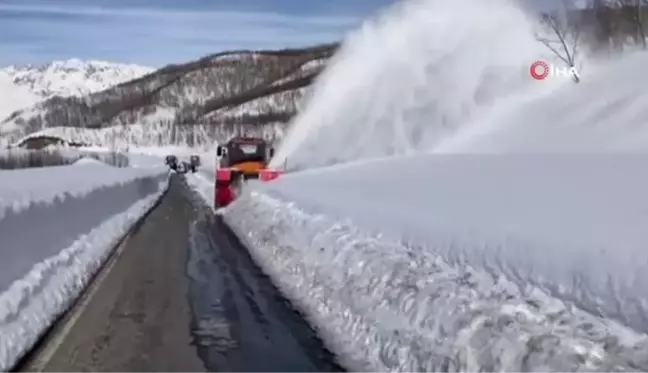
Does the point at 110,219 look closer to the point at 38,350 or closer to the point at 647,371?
the point at 38,350

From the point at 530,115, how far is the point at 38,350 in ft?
74.0

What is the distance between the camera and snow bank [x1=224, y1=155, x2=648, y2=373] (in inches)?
214

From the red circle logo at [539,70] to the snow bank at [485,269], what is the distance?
17.3 metres

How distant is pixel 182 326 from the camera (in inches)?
385

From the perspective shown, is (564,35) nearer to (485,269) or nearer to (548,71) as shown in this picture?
(548,71)

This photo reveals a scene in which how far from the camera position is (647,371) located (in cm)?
444

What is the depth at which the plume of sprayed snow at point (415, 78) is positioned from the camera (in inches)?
1134

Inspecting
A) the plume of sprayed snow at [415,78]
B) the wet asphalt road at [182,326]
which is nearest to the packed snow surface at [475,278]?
the wet asphalt road at [182,326]

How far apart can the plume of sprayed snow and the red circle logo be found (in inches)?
26.8

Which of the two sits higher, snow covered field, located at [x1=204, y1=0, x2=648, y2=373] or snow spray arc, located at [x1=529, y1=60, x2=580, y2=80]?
snow spray arc, located at [x1=529, y1=60, x2=580, y2=80]

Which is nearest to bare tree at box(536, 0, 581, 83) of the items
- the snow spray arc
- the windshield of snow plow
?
the snow spray arc

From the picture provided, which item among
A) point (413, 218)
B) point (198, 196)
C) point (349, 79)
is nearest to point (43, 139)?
point (198, 196)

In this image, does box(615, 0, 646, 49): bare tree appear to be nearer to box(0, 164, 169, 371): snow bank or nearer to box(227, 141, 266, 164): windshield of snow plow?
box(227, 141, 266, 164): windshield of snow plow

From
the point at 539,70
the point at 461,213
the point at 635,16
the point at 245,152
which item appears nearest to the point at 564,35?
the point at 539,70
